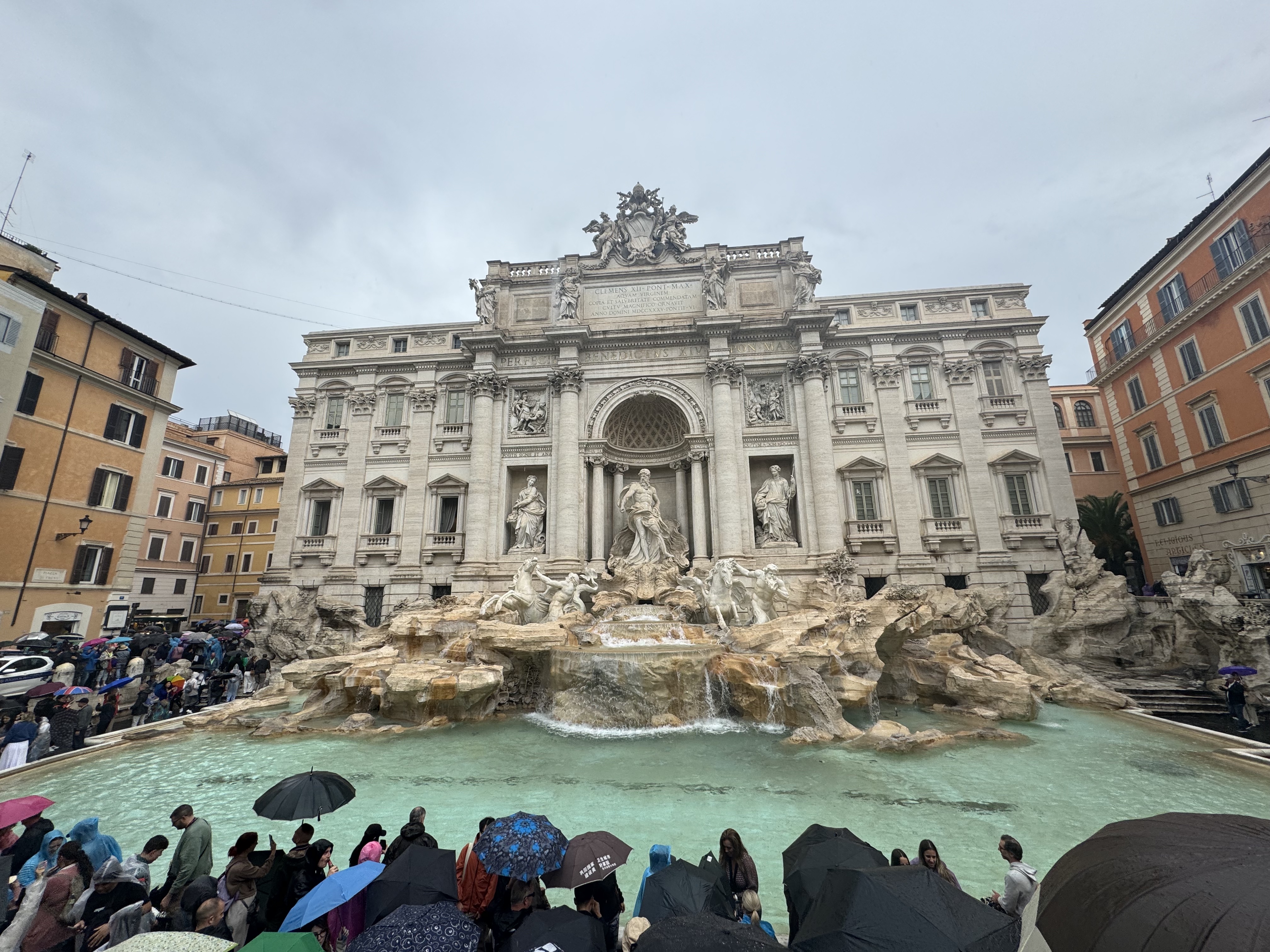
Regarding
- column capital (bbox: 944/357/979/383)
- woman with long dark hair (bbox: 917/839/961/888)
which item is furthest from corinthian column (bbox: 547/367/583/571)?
woman with long dark hair (bbox: 917/839/961/888)

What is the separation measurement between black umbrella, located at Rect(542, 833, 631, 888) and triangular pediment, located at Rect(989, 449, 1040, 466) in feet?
73.4

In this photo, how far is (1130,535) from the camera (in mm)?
24453

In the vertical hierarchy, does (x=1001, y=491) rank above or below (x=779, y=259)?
below

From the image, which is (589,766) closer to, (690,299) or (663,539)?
(663,539)

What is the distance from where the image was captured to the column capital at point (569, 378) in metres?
22.5

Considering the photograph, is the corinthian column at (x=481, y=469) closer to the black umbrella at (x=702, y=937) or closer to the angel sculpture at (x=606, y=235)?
the angel sculpture at (x=606, y=235)

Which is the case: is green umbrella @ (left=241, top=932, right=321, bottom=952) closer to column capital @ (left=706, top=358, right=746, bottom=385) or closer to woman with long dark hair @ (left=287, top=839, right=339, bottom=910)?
woman with long dark hair @ (left=287, top=839, right=339, bottom=910)

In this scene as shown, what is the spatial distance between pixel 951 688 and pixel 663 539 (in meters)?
10.1

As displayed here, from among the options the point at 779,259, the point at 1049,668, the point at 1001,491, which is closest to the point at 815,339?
the point at 779,259

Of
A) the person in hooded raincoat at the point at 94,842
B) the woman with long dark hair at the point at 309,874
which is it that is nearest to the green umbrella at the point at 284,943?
the woman with long dark hair at the point at 309,874

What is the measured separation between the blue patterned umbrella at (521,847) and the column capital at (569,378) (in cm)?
1954

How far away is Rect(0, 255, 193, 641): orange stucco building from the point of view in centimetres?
1766

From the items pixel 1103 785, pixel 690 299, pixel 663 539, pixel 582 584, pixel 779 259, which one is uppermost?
pixel 779 259

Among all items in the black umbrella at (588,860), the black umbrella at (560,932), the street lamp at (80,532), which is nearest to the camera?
the black umbrella at (560,932)
